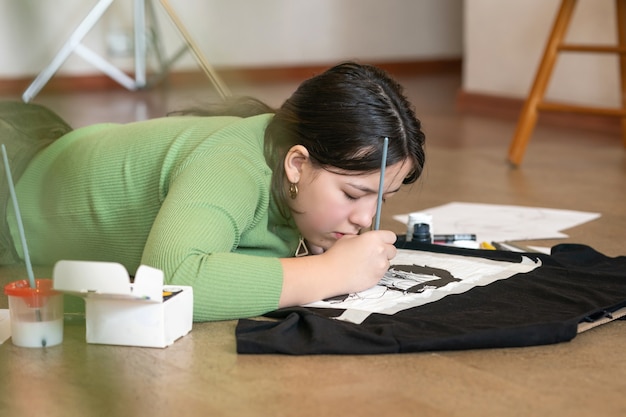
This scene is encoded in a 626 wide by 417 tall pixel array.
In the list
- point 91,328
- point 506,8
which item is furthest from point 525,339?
point 506,8

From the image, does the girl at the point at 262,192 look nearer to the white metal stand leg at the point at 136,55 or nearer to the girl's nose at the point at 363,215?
the girl's nose at the point at 363,215

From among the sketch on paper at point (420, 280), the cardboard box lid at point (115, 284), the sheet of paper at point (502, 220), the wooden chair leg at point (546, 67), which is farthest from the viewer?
the wooden chair leg at point (546, 67)

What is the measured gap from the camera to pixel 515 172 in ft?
6.02

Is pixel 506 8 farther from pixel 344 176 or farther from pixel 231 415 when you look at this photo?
pixel 231 415

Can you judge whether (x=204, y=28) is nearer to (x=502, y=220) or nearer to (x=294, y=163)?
(x=294, y=163)

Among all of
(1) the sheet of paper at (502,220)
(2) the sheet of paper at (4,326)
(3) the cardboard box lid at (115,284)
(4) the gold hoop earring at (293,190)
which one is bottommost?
(2) the sheet of paper at (4,326)

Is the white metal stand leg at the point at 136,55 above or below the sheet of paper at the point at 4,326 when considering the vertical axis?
above

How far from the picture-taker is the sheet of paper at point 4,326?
74cm

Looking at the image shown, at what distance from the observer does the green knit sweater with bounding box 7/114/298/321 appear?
75cm

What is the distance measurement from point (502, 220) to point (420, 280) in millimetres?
457

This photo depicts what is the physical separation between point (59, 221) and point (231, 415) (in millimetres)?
333

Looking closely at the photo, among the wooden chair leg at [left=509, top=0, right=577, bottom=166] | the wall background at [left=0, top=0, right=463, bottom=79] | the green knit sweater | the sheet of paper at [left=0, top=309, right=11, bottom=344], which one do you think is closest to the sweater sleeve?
the green knit sweater

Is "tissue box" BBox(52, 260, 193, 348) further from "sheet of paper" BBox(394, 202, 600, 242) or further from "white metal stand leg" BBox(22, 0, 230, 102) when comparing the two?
"sheet of paper" BBox(394, 202, 600, 242)

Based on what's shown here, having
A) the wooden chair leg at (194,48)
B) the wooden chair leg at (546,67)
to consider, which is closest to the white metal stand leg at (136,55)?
the wooden chair leg at (194,48)
